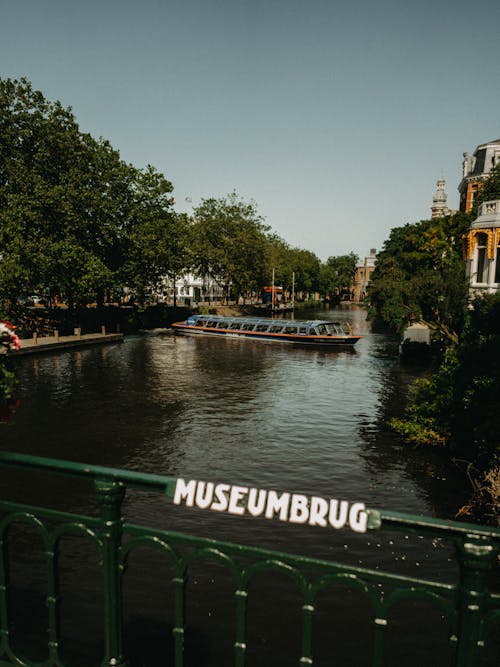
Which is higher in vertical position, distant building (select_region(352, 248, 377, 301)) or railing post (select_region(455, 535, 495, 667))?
distant building (select_region(352, 248, 377, 301))

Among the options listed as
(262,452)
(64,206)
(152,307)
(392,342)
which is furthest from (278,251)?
(262,452)

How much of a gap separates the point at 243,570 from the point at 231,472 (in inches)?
497

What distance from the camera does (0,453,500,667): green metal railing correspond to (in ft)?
8.28

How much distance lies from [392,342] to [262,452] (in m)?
39.7

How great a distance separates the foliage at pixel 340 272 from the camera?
17612cm

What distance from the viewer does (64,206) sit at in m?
44.9

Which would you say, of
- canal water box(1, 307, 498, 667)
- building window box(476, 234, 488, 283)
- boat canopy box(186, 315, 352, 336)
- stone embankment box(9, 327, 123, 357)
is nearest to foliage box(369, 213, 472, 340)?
building window box(476, 234, 488, 283)

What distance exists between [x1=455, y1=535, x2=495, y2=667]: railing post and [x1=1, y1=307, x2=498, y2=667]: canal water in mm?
5491

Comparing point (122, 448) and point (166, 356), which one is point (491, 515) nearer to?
point (122, 448)

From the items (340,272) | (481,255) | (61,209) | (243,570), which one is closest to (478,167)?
(481,255)

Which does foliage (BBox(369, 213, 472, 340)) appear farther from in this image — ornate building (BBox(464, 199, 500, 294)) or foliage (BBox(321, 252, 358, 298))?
foliage (BBox(321, 252, 358, 298))

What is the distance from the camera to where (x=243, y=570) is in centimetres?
317

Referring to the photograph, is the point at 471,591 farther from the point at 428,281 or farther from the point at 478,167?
the point at 478,167

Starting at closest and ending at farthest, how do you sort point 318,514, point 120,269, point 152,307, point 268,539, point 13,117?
1. point 318,514
2. point 268,539
3. point 13,117
4. point 120,269
5. point 152,307
